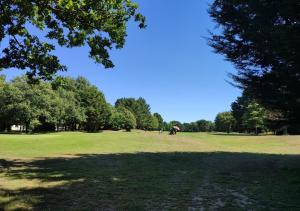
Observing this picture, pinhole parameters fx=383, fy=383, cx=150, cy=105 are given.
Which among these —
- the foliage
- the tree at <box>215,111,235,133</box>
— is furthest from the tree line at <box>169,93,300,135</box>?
the foliage

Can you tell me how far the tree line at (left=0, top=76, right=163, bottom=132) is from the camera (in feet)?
224

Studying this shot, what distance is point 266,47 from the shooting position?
43.0 ft

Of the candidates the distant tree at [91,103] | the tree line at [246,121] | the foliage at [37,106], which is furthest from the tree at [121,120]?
the tree line at [246,121]

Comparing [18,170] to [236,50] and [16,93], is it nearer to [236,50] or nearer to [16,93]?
[236,50]

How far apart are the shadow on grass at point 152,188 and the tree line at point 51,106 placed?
1595 inches

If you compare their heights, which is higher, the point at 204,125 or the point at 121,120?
the point at 204,125

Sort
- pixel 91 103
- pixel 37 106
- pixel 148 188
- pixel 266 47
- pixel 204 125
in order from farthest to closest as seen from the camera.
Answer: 1. pixel 204 125
2. pixel 91 103
3. pixel 37 106
4. pixel 266 47
5. pixel 148 188

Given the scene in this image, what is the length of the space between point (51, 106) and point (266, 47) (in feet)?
208

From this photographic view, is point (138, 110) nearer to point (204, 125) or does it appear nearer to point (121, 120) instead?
point (121, 120)

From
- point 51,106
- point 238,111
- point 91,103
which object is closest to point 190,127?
point 238,111

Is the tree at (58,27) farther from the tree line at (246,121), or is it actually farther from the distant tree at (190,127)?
the distant tree at (190,127)

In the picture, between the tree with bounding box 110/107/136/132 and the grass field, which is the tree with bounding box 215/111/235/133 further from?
the grass field

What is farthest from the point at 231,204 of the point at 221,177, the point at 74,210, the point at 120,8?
the point at 120,8

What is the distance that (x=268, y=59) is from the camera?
14.0 metres
